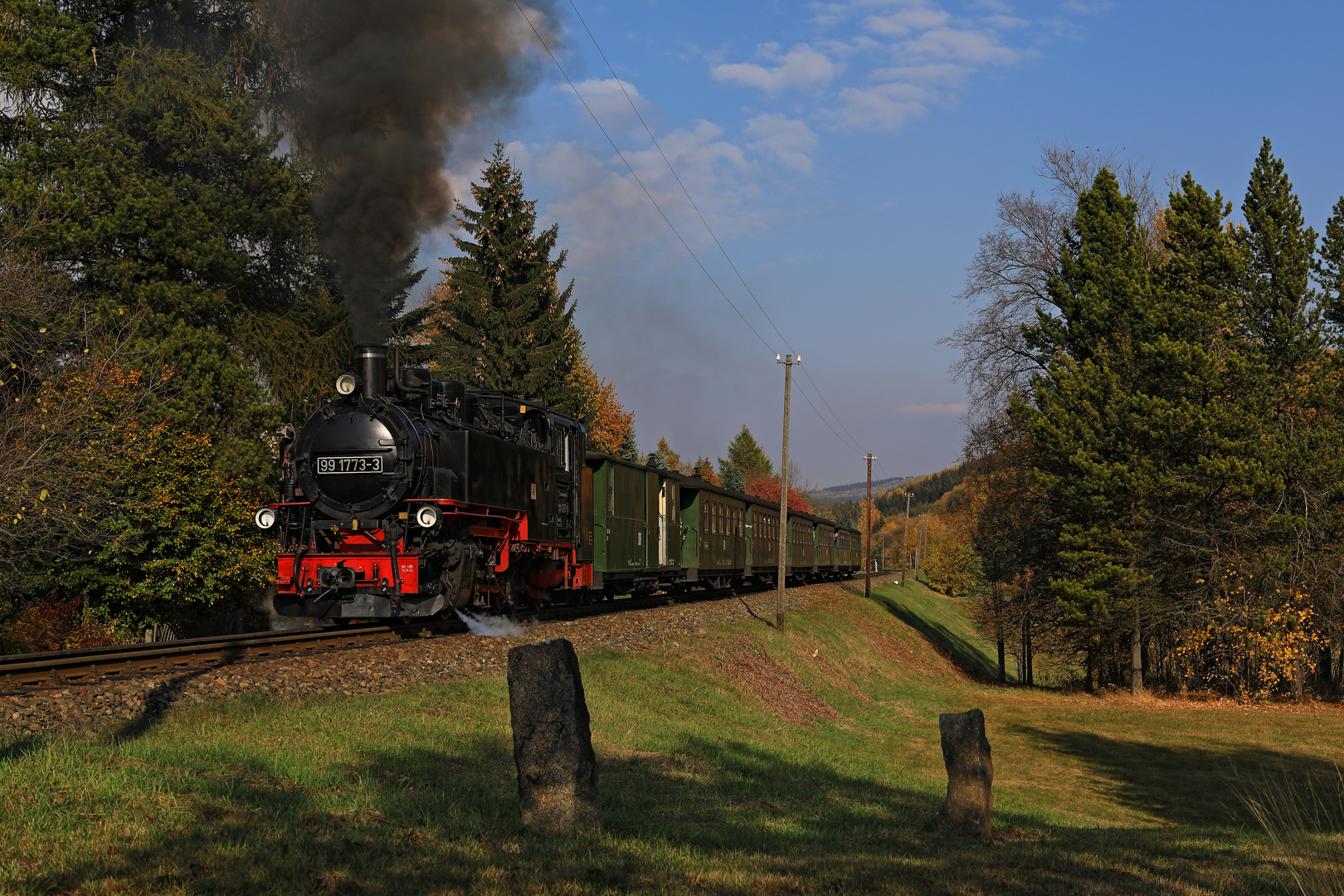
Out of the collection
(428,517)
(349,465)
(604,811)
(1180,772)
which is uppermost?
(349,465)

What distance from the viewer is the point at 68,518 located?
17.3 m

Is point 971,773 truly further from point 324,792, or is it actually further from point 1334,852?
point 324,792

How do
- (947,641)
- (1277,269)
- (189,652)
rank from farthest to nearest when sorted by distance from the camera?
1. (947,641)
2. (1277,269)
3. (189,652)

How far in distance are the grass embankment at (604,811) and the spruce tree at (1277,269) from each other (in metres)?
11.7

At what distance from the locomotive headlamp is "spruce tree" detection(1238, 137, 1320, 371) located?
65.7 feet

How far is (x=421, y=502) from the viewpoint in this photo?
14.5m

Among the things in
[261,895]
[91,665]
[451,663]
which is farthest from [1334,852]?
[91,665]

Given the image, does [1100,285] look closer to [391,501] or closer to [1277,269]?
[1277,269]

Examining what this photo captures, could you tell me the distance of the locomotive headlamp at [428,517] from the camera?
1420 centimetres

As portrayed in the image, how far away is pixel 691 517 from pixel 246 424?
13202mm

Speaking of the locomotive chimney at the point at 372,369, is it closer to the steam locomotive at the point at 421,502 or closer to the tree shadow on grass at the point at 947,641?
the steam locomotive at the point at 421,502

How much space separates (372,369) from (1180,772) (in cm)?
1633

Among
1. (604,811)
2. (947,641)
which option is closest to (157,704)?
(604,811)

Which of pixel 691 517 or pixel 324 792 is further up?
pixel 691 517
